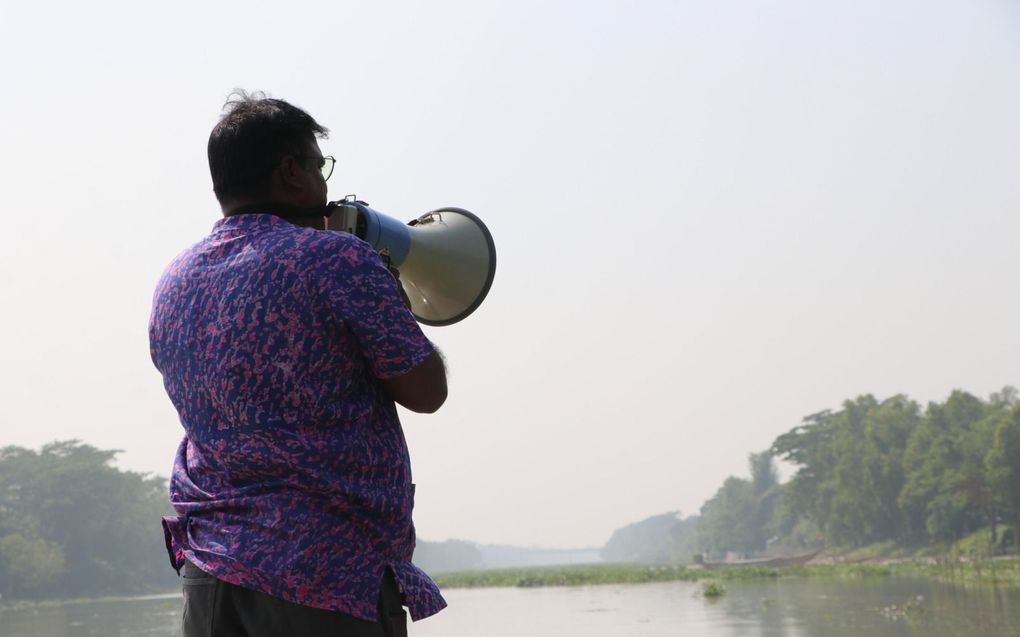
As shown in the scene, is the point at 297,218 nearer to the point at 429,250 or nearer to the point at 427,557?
the point at 429,250

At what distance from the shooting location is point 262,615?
4.99 ft

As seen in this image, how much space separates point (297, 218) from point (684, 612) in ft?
43.6

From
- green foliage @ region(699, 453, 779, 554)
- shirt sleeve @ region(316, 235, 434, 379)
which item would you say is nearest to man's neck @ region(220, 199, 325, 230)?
shirt sleeve @ region(316, 235, 434, 379)

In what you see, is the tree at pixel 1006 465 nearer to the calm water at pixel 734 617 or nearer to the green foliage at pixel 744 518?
the calm water at pixel 734 617

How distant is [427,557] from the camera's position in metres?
123

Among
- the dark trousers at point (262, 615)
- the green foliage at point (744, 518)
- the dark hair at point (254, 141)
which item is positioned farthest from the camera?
the green foliage at point (744, 518)

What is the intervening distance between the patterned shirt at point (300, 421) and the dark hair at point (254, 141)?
128 millimetres

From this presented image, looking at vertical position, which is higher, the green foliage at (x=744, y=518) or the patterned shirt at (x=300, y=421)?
the green foliage at (x=744, y=518)

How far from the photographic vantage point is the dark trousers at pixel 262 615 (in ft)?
4.95

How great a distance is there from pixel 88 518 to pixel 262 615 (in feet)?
214

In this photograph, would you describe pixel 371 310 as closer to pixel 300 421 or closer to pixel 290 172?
pixel 300 421

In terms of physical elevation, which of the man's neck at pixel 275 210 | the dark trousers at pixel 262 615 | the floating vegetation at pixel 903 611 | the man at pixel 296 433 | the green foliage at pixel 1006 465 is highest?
the green foliage at pixel 1006 465

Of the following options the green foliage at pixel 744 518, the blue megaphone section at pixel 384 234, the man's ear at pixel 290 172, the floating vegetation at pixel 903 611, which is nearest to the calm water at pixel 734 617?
the floating vegetation at pixel 903 611

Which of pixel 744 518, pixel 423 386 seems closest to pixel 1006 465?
pixel 423 386
